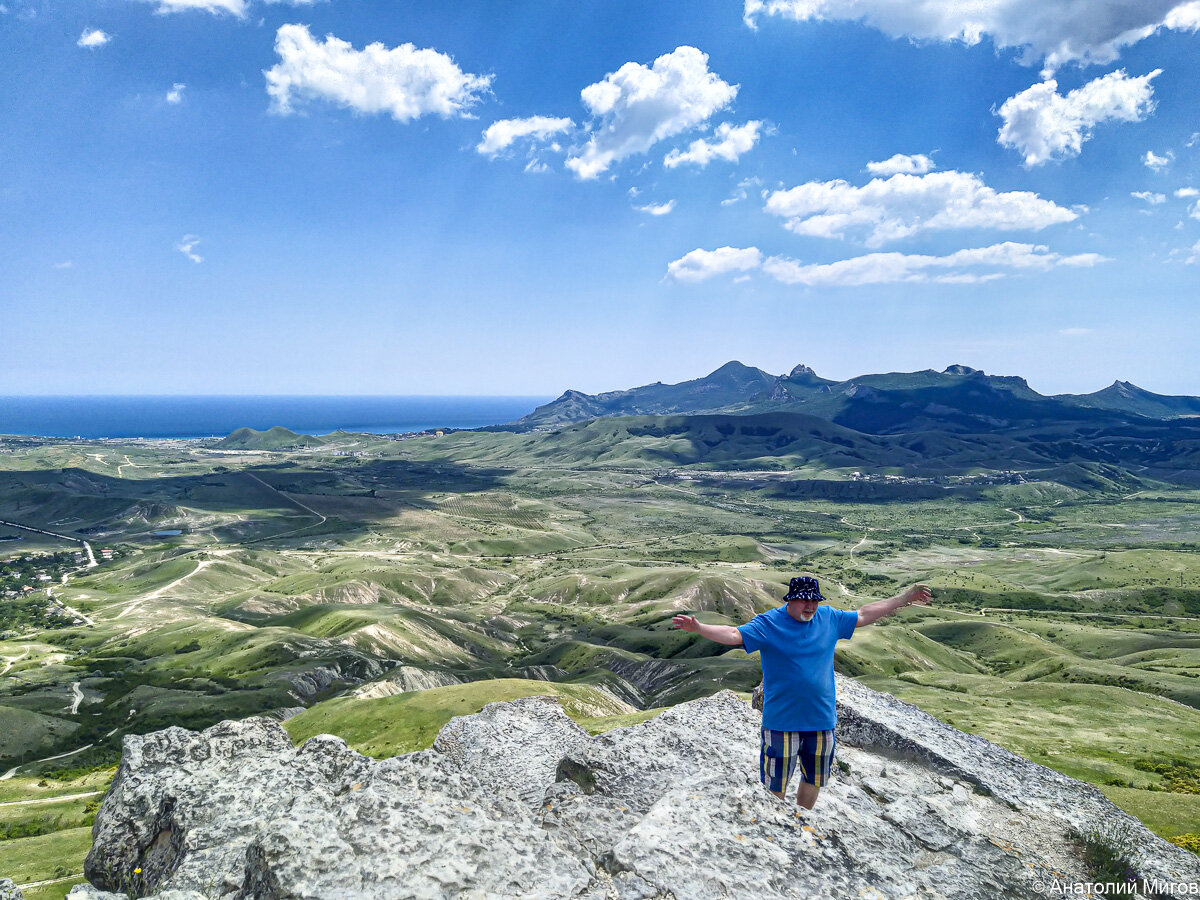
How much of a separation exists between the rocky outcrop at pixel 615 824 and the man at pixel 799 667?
4.05 meters

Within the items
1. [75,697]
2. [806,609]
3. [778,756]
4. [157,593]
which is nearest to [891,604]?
[806,609]

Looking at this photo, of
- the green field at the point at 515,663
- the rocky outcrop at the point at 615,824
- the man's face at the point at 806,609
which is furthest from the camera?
the green field at the point at 515,663

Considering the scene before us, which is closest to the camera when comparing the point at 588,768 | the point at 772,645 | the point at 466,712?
the point at 772,645

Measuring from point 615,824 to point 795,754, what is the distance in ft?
28.6

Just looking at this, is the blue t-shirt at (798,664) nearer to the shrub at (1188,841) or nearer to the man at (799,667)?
the man at (799,667)

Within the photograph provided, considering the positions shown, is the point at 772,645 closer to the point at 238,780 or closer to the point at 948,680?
the point at 238,780

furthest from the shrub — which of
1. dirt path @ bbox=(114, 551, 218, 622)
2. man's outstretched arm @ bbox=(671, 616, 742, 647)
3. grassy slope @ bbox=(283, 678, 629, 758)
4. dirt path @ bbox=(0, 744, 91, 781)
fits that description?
dirt path @ bbox=(114, 551, 218, 622)

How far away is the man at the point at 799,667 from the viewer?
12023 millimetres

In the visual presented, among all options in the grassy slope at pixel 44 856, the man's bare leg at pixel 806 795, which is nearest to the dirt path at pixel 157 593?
the grassy slope at pixel 44 856

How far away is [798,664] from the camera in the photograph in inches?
479

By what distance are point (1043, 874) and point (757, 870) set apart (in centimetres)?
825

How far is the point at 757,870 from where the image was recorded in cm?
1493

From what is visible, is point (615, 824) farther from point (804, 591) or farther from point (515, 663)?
point (515, 663)

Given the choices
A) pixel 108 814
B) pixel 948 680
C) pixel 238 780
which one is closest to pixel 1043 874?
pixel 238 780
